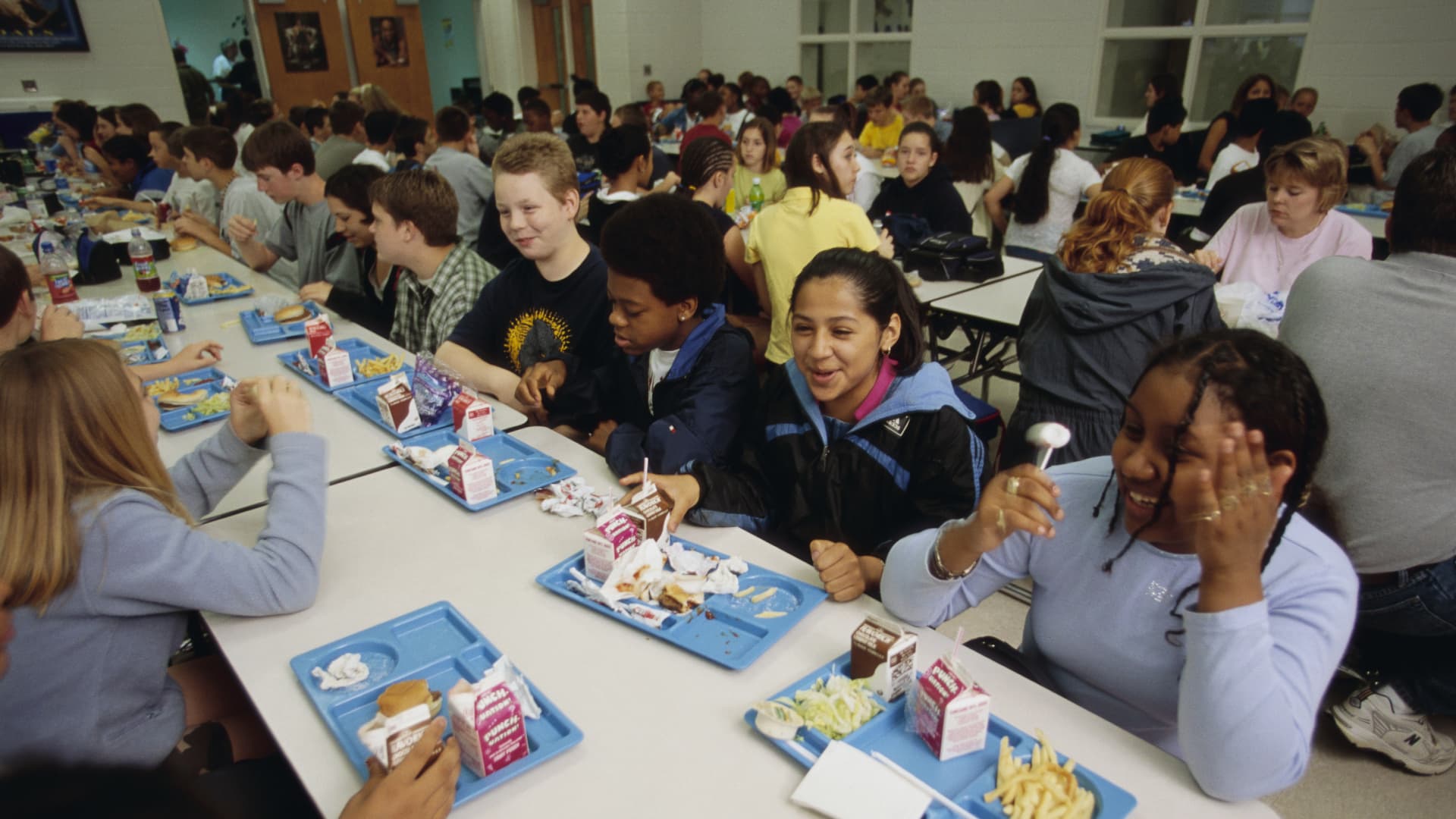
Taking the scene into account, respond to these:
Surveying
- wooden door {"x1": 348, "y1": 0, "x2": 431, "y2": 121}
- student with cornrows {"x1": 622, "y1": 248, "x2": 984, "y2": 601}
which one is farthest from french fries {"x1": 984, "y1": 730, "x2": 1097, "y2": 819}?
wooden door {"x1": 348, "y1": 0, "x2": 431, "y2": 121}

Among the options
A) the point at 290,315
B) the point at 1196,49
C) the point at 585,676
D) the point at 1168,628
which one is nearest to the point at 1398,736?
the point at 1168,628

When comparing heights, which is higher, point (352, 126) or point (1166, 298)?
point (352, 126)

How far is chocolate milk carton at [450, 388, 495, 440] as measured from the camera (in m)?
2.07

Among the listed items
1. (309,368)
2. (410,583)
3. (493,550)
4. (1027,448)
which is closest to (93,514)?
(410,583)

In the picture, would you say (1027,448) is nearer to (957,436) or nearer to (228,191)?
(957,436)

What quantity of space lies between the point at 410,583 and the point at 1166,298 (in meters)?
2.18

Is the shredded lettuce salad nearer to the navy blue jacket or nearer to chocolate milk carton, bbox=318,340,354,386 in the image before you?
the navy blue jacket

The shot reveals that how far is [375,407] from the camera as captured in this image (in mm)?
2307

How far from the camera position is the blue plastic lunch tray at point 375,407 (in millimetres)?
2168

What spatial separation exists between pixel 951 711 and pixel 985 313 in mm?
2471

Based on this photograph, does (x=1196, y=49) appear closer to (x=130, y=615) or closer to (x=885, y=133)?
(x=885, y=133)

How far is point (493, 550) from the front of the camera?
1615 millimetres

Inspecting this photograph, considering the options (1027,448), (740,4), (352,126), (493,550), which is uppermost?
(740,4)

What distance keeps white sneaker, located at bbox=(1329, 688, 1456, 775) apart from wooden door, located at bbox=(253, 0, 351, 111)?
12.2 m
